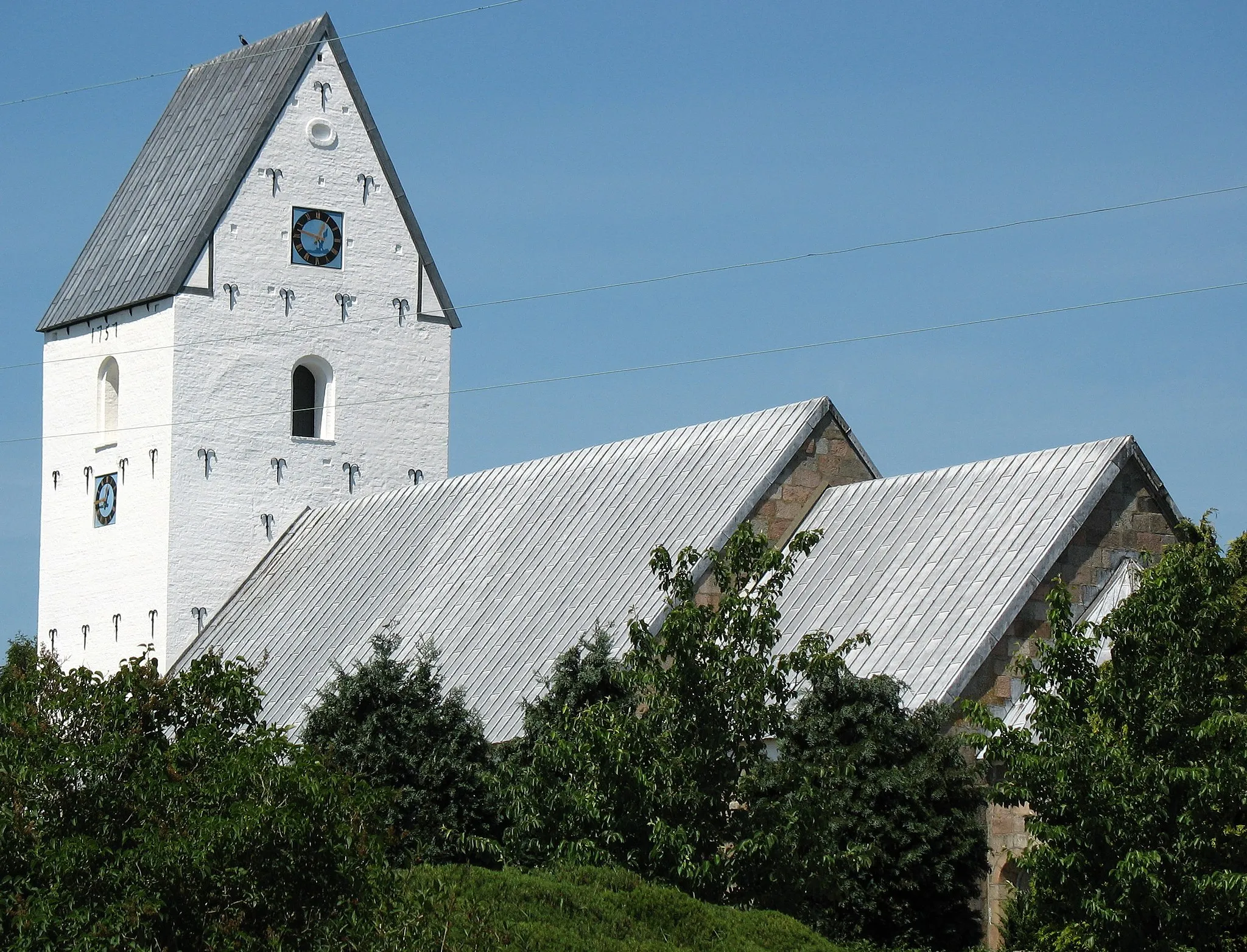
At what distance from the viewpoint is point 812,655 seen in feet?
54.4

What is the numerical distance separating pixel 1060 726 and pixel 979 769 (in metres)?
3.47

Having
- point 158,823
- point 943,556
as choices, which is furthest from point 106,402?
point 158,823

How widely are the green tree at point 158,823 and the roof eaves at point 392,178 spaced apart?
22.4m

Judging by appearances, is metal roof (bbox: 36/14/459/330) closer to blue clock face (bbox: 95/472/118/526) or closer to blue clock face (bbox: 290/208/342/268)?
blue clock face (bbox: 290/208/342/268)

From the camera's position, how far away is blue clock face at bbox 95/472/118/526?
1318 inches

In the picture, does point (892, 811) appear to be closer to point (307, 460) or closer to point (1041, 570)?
point (1041, 570)

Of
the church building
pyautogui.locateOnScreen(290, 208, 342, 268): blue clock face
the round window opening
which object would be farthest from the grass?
the round window opening

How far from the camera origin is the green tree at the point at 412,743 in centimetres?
2053

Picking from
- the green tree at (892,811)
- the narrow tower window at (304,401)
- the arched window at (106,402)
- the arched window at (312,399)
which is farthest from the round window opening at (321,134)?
the green tree at (892,811)

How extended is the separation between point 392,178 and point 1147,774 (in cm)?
2176

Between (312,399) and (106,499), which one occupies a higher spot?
(312,399)

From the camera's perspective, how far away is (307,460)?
33250 millimetres

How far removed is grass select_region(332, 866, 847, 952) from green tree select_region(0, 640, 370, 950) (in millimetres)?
855

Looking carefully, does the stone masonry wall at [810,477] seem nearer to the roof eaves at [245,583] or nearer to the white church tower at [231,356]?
the roof eaves at [245,583]
